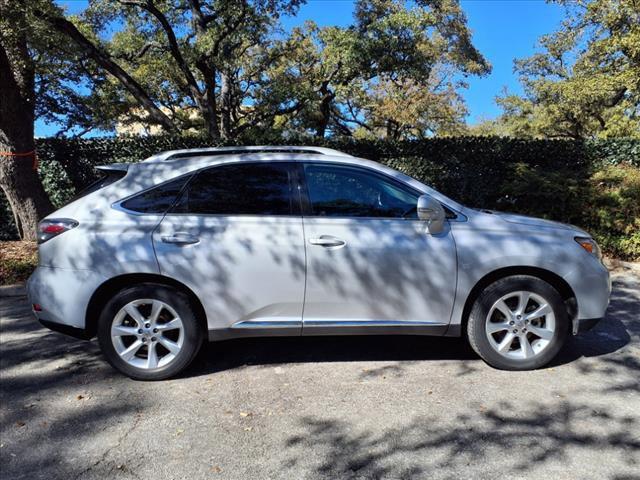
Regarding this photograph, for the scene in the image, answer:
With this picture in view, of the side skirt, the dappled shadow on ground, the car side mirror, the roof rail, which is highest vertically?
the roof rail

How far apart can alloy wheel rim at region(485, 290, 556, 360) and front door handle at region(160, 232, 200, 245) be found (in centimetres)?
232

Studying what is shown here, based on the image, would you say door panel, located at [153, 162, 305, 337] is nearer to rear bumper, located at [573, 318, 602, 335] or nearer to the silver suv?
the silver suv

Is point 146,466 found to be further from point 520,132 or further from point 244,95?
point 520,132

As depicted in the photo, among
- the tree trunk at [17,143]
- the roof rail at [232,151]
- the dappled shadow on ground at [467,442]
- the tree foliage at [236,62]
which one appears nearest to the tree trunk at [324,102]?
the tree foliage at [236,62]

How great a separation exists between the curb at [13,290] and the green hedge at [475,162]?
10.9ft

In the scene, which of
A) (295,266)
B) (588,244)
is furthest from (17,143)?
(588,244)

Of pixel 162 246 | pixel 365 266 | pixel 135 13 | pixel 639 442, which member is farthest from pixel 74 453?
pixel 135 13

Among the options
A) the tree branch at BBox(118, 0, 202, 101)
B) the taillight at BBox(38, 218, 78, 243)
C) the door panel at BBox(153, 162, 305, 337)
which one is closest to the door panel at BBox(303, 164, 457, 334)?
the door panel at BBox(153, 162, 305, 337)

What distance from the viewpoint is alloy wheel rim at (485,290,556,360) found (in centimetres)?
391

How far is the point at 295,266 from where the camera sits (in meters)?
3.79

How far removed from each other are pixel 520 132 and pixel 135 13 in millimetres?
19951

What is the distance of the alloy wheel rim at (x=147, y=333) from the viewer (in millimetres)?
3807

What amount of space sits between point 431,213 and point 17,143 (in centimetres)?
754

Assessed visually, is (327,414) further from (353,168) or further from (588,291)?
(588,291)
